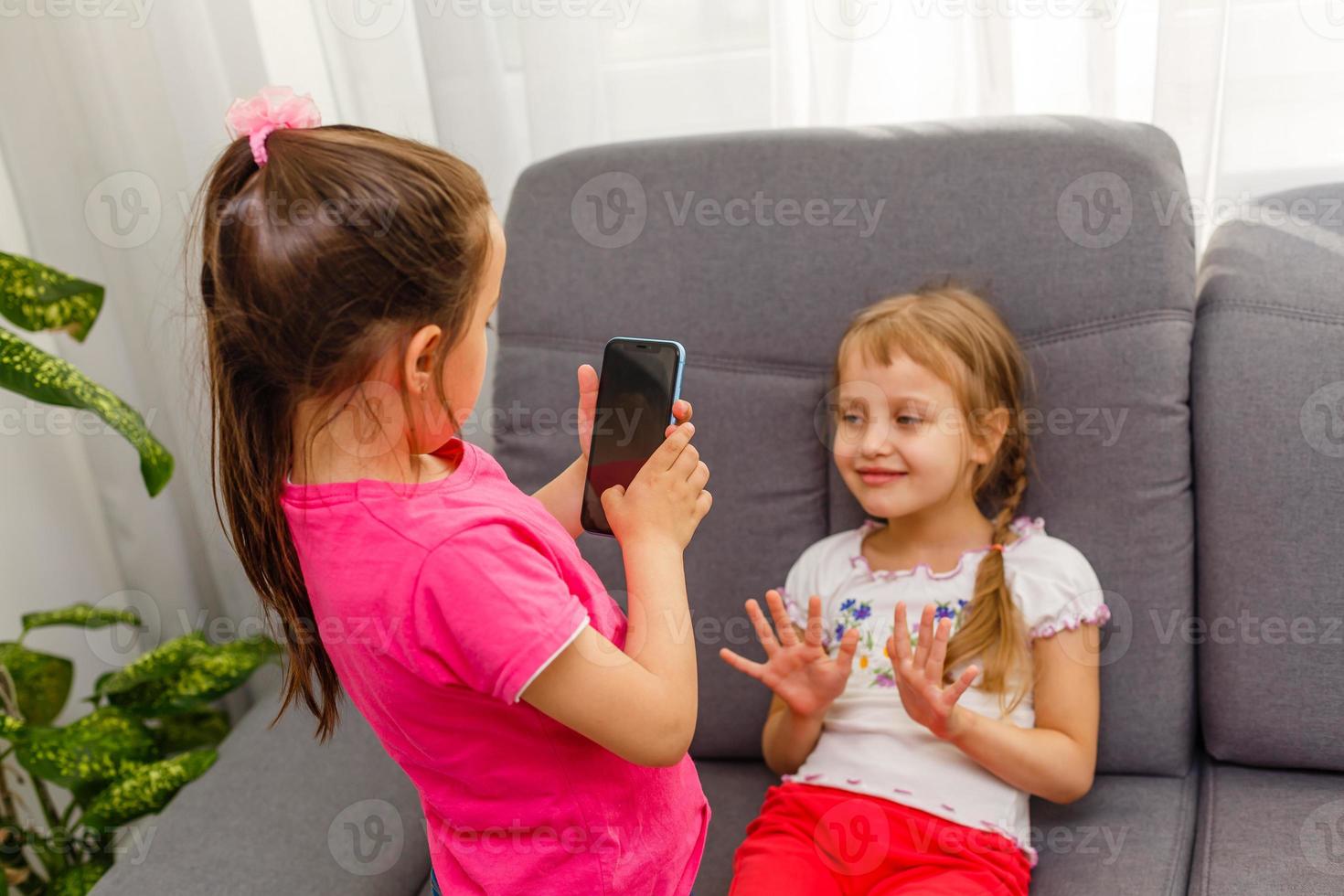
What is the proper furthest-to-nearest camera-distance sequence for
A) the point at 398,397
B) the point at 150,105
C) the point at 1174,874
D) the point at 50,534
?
the point at 50,534 < the point at 150,105 < the point at 1174,874 < the point at 398,397

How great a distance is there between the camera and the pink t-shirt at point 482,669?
78 cm

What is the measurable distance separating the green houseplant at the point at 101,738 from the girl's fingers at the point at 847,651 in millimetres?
918

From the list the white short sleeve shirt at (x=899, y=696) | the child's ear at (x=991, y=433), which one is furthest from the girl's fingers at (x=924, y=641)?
the child's ear at (x=991, y=433)

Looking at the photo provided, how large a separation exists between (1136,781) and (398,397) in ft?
3.30

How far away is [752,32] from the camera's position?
1.63 meters

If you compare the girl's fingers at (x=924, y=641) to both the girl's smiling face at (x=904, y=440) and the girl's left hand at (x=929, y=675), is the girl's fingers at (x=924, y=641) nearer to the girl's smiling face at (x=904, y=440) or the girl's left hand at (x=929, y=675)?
the girl's left hand at (x=929, y=675)

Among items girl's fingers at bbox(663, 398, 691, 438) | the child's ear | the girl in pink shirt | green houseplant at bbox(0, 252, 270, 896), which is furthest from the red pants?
green houseplant at bbox(0, 252, 270, 896)

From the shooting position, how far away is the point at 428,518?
0.81 meters

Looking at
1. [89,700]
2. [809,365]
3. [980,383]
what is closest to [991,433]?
[980,383]

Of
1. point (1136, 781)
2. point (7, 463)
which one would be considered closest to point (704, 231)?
point (1136, 781)

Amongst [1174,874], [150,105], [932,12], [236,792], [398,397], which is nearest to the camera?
[398,397]

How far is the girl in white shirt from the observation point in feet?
3.82

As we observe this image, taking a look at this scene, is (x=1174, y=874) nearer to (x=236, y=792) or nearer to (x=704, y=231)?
(x=704, y=231)

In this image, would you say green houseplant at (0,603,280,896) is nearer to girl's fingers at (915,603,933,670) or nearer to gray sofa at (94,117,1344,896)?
gray sofa at (94,117,1344,896)
